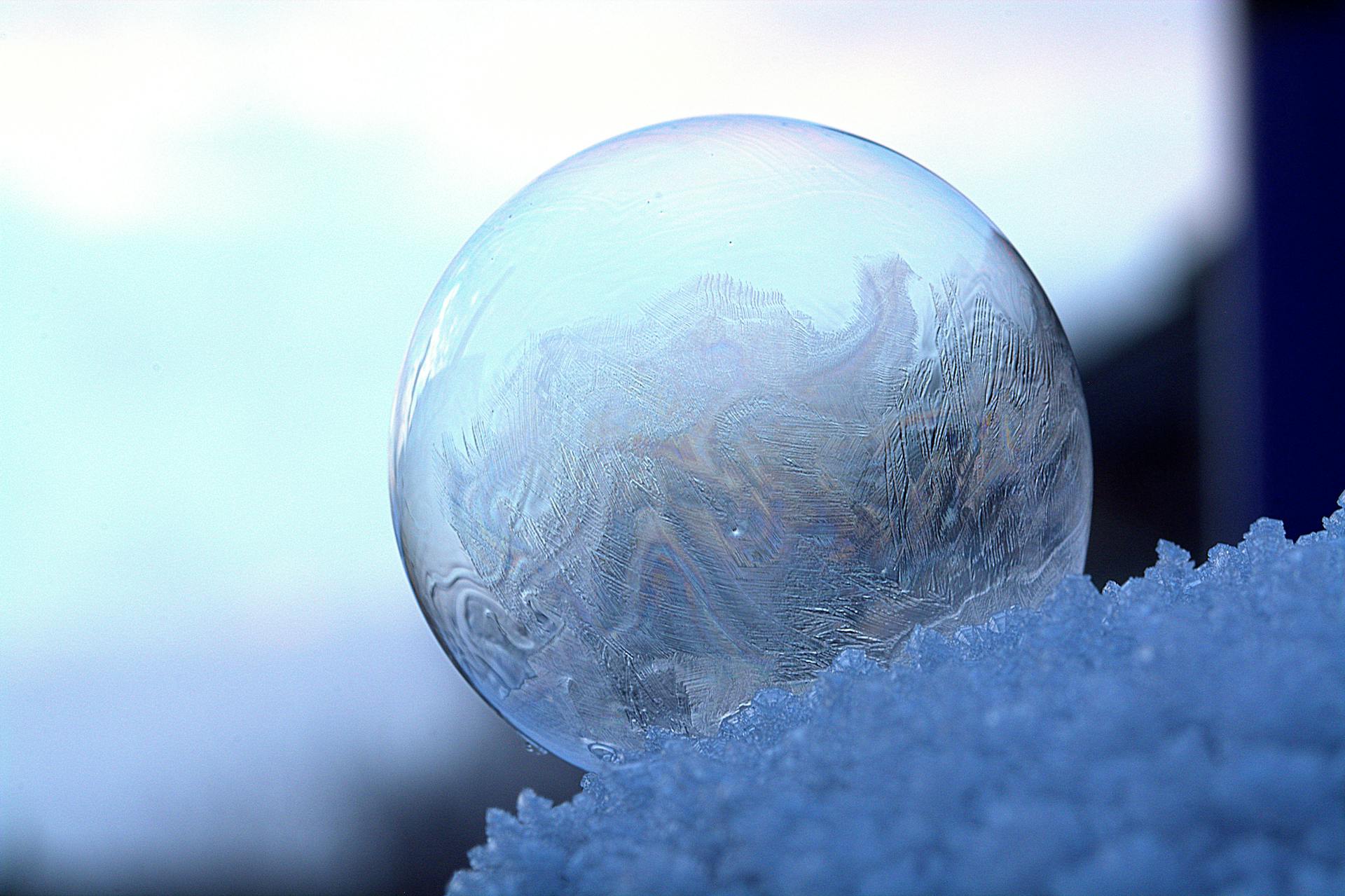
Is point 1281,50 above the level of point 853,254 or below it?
above

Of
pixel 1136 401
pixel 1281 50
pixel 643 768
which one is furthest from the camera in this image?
pixel 1136 401

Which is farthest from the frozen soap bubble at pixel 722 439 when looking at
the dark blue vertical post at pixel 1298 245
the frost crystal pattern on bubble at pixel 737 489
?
the dark blue vertical post at pixel 1298 245

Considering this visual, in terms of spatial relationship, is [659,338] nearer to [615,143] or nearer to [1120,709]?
[615,143]

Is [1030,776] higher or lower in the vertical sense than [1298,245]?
lower

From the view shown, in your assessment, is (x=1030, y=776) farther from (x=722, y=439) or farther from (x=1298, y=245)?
(x=1298, y=245)

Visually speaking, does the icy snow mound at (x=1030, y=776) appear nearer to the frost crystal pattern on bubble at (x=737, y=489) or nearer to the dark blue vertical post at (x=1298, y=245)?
the frost crystal pattern on bubble at (x=737, y=489)

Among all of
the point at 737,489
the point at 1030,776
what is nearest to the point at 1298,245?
the point at 737,489

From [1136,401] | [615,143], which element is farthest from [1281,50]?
[615,143]
